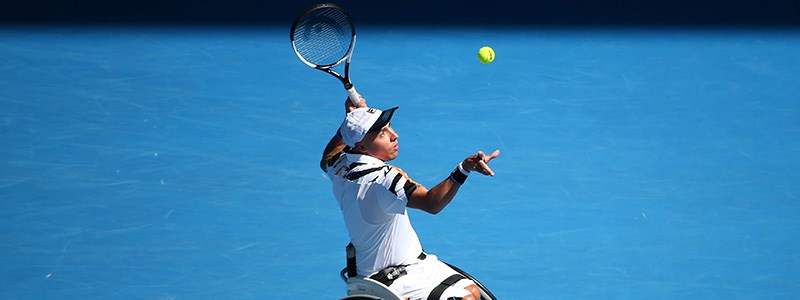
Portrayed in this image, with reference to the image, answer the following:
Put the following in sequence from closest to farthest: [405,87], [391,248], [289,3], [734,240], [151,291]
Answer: [391,248], [151,291], [734,240], [405,87], [289,3]

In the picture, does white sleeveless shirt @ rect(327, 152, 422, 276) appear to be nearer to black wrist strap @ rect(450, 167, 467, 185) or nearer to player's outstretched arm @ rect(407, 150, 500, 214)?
player's outstretched arm @ rect(407, 150, 500, 214)

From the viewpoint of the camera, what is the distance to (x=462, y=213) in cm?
784

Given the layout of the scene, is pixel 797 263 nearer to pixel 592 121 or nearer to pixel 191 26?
pixel 592 121

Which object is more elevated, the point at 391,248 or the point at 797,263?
the point at 391,248

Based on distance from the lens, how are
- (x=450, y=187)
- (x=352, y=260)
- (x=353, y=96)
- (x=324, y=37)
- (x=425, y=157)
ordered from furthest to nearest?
(x=425, y=157) < (x=324, y=37) < (x=353, y=96) < (x=352, y=260) < (x=450, y=187)

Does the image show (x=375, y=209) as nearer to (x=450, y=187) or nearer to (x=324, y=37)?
(x=450, y=187)

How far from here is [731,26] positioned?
1103 centimetres

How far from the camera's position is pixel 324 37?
6.52 m

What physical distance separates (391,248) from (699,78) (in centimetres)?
527

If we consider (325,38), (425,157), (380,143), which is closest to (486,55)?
(425,157)

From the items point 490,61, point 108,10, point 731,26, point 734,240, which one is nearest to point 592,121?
point 490,61

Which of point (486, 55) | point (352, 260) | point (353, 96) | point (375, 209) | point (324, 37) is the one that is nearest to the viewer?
point (375, 209)

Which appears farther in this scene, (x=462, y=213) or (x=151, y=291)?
(x=462, y=213)

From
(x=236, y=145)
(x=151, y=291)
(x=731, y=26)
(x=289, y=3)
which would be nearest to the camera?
(x=151, y=291)
